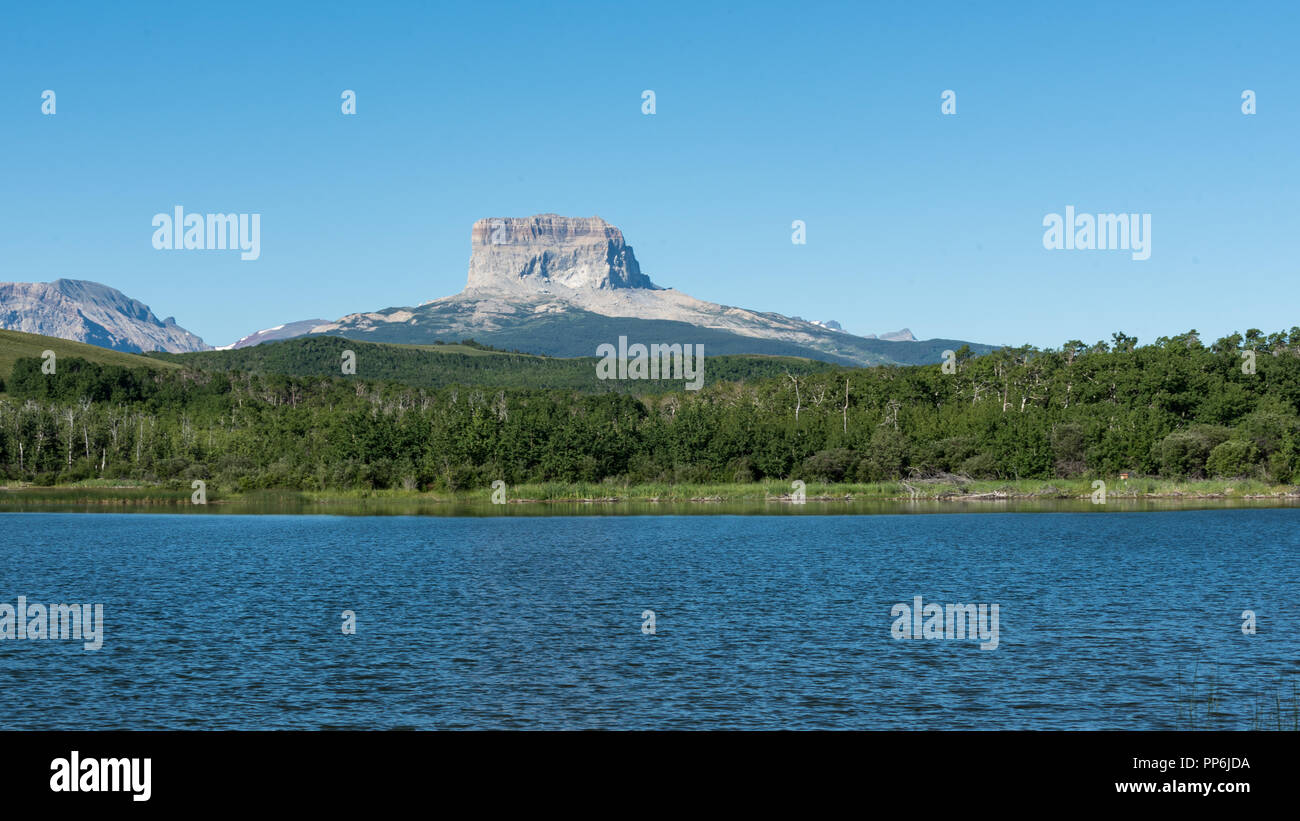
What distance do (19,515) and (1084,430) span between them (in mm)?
110049

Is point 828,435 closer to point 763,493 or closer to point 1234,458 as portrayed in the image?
point 763,493

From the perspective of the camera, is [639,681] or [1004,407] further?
[1004,407]

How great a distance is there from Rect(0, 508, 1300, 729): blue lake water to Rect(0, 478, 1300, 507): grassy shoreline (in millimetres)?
49832

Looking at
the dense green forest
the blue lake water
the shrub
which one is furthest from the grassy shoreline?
the blue lake water

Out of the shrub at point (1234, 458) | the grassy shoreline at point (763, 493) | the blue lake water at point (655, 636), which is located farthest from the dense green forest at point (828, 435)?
the blue lake water at point (655, 636)

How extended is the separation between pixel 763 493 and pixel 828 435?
19062 millimetres

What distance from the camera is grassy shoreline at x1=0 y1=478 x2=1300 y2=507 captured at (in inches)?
4865

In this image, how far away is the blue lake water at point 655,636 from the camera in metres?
26.5

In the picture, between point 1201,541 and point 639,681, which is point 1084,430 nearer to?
point 1201,541

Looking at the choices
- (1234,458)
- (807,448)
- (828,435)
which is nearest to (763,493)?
(807,448)

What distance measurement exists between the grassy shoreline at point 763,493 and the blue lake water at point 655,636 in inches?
1962

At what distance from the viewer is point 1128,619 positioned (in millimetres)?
39781

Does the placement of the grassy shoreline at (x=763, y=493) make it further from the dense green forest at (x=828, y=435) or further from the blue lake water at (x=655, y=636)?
the blue lake water at (x=655, y=636)
